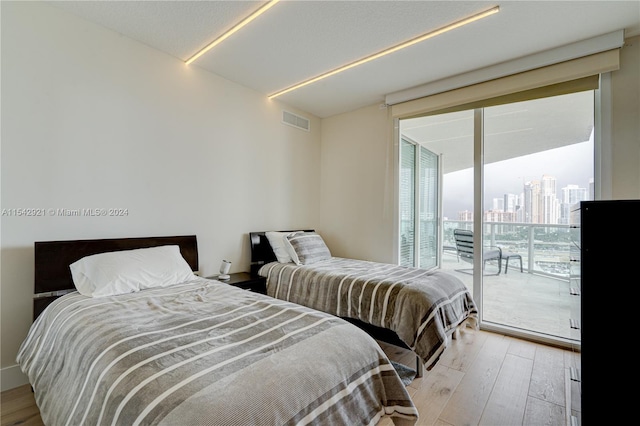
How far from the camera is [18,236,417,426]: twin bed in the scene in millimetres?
888

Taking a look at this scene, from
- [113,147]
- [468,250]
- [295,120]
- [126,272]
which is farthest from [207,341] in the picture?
[295,120]

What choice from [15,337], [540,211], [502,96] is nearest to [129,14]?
[15,337]

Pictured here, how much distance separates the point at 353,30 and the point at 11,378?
142 inches

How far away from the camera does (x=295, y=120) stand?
3.95 meters

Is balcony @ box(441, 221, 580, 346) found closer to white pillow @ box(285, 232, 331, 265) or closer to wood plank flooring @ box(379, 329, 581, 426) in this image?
wood plank flooring @ box(379, 329, 581, 426)

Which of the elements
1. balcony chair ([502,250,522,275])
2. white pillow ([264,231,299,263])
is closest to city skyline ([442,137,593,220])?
balcony chair ([502,250,522,275])

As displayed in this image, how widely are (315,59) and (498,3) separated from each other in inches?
59.9

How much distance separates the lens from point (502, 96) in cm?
282

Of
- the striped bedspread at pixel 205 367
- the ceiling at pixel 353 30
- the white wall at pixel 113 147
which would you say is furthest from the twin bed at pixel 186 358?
the ceiling at pixel 353 30

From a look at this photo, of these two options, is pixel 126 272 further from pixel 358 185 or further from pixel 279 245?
pixel 358 185

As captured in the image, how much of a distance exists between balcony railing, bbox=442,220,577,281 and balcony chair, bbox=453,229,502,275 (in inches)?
2.6

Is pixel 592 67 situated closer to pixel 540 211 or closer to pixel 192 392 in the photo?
pixel 540 211

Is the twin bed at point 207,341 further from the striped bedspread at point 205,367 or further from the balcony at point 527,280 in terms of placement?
the balcony at point 527,280

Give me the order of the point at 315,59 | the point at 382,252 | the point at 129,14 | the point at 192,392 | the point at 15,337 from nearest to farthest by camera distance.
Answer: the point at 192,392, the point at 15,337, the point at 129,14, the point at 315,59, the point at 382,252
